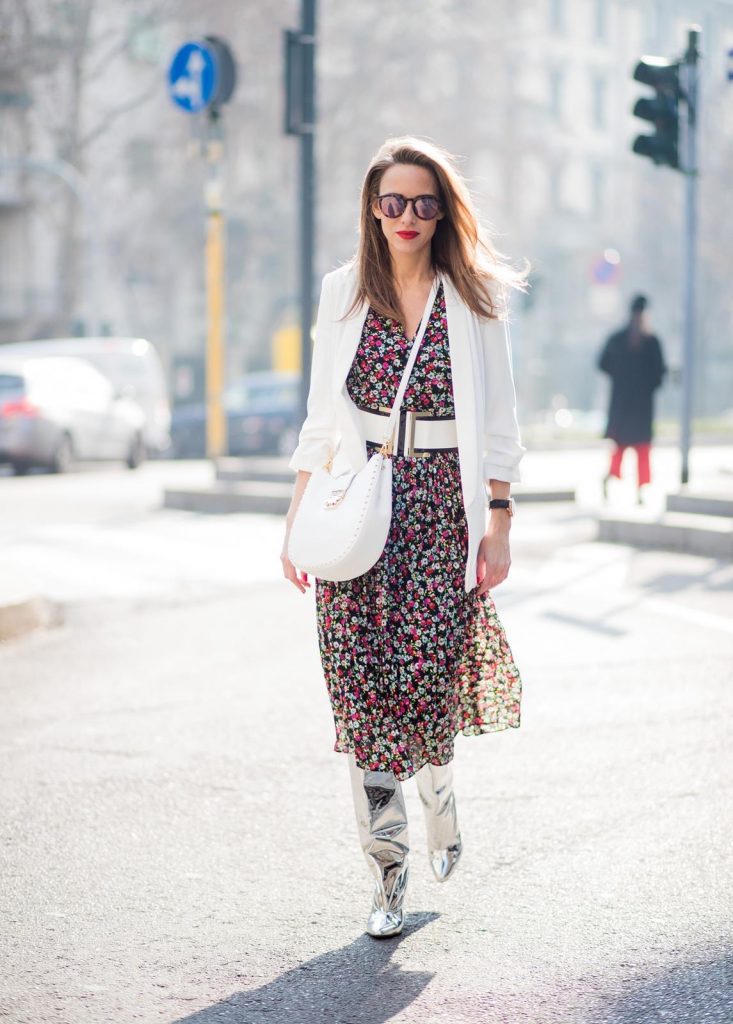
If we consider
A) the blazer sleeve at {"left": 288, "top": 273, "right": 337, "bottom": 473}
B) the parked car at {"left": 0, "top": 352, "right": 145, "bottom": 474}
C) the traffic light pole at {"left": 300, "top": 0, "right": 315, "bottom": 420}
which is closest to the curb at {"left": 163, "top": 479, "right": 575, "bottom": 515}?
the traffic light pole at {"left": 300, "top": 0, "right": 315, "bottom": 420}

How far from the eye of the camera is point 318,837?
454 cm

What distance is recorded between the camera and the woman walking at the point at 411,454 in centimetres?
371

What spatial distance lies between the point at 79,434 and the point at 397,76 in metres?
23.1

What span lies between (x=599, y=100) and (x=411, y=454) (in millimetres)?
64080

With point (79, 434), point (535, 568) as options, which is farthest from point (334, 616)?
point (79, 434)

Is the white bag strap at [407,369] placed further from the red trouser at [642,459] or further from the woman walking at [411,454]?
the red trouser at [642,459]

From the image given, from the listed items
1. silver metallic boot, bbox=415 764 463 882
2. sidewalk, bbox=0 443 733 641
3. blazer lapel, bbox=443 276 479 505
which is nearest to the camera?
blazer lapel, bbox=443 276 479 505

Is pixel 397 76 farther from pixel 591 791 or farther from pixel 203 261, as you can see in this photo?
pixel 591 791

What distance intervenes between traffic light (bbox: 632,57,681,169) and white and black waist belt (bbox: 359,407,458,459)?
9.44m

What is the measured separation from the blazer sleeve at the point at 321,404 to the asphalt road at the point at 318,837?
3.52ft

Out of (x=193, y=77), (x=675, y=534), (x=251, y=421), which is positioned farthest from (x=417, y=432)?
(x=251, y=421)

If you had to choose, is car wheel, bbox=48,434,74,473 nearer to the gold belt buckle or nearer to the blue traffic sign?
the blue traffic sign

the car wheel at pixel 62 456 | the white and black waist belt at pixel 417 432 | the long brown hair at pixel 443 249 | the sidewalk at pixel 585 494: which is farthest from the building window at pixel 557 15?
the white and black waist belt at pixel 417 432

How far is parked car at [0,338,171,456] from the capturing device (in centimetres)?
2552
